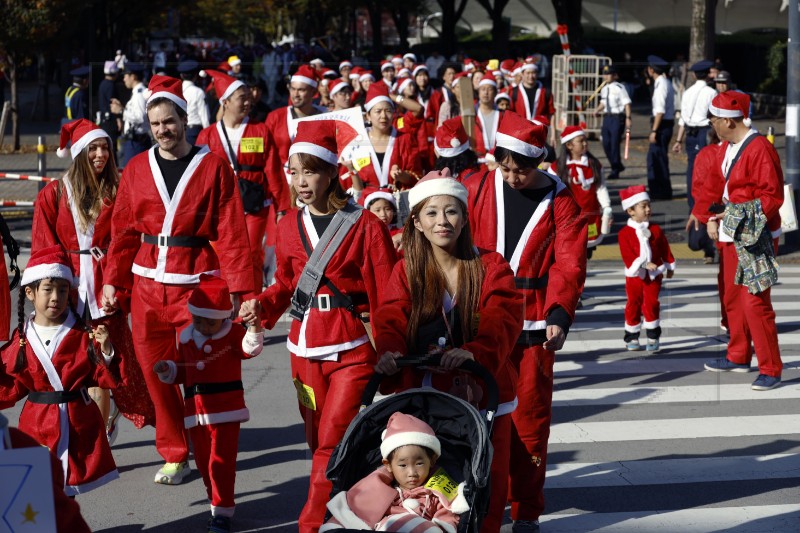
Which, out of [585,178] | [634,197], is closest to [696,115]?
[585,178]

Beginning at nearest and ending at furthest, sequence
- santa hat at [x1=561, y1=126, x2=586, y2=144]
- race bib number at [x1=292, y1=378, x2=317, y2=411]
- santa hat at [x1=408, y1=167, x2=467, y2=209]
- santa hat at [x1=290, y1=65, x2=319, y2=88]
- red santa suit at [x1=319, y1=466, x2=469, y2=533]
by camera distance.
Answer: red santa suit at [x1=319, y1=466, x2=469, y2=533], santa hat at [x1=408, y1=167, x2=467, y2=209], race bib number at [x1=292, y1=378, x2=317, y2=411], santa hat at [x1=290, y1=65, x2=319, y2=88], santa hat at [x1=561, y1=126, x2=586, y2=144]

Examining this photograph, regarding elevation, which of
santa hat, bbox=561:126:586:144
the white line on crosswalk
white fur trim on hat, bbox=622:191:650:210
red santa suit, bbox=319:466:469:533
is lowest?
the white line on crosswalk

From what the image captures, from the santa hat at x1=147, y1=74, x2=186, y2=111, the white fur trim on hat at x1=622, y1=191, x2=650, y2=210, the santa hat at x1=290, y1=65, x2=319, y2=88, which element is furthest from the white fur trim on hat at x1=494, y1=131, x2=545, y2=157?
the santa hat at x1=290, y1=65, x2=319, y2=88

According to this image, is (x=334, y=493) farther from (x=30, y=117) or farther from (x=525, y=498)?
(x=30, y=117)

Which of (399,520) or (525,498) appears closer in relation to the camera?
(399,520)

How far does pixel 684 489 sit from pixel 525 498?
1.34m

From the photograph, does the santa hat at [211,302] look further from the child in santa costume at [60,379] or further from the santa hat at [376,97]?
the santa hat at [376,97]

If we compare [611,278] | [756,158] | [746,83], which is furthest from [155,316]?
[746,83]

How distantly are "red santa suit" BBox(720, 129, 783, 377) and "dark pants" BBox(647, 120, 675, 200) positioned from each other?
1047 cm

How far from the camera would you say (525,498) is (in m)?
6.01

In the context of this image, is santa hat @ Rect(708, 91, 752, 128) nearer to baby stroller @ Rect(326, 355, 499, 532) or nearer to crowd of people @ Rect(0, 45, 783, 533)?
crowd of people @ Rect(0, 45, 783, 533)

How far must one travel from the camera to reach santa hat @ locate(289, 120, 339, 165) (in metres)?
5.78

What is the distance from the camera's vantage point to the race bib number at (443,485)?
15.3ft

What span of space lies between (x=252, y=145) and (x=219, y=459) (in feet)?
16.5
